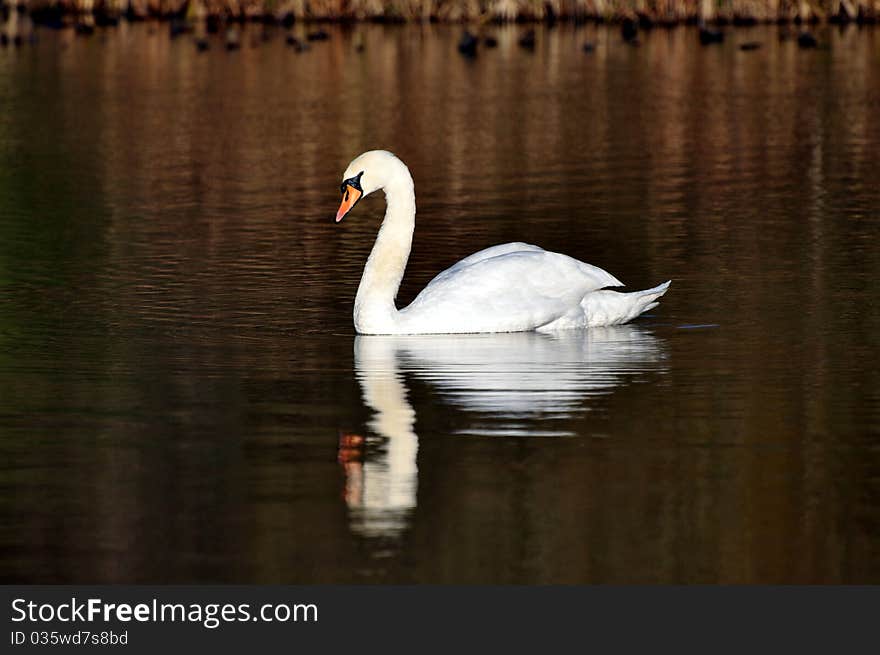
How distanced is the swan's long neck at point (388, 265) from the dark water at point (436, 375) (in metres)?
0.30

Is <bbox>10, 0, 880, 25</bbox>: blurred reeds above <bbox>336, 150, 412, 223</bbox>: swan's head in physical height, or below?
below

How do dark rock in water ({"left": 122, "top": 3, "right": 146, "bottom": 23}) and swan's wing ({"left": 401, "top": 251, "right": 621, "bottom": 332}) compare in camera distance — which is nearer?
swan's wing ({"left": 401, "top": 251, "right": 621, "bottom": 332})

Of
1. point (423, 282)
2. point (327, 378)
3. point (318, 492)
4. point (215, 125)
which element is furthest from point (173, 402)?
point (215, 125)

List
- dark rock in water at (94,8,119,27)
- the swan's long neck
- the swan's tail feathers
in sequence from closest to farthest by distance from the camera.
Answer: the swan's long neck
the swan's tail feathers
dark rock in water at (94,8,119,27)

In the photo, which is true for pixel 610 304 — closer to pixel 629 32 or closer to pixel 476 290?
pixel 476 290

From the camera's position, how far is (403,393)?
12.0m

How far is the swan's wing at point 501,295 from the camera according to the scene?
45.6ft

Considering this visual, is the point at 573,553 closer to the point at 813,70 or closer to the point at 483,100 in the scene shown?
the point at 483,100

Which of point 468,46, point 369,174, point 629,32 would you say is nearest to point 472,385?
point 369,174

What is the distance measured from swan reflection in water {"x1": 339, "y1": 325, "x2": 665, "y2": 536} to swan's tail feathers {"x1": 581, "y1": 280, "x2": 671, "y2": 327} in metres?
0.11

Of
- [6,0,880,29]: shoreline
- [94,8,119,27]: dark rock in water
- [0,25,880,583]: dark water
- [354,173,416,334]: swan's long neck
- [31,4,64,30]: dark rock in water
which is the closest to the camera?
[0,25,880,583]: dark water

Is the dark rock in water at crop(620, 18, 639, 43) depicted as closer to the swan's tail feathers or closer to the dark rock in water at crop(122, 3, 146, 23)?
the dark rock in water at crop(122, 3, 146, 23)

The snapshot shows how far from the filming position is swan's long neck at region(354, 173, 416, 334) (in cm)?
1412

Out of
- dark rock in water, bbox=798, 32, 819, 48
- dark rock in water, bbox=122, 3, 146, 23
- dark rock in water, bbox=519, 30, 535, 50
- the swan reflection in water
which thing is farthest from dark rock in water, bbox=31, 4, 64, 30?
the swan reflection in water
